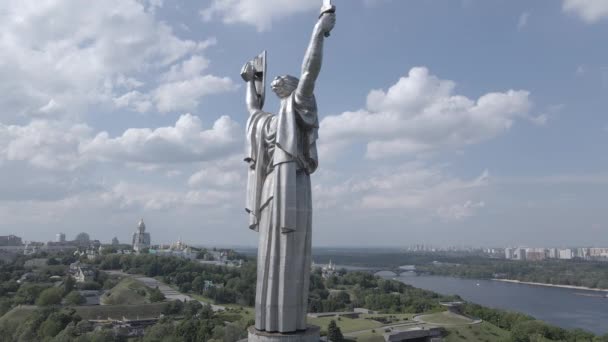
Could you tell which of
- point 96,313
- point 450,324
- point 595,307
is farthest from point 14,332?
point 595,307

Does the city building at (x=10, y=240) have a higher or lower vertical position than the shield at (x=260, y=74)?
lower

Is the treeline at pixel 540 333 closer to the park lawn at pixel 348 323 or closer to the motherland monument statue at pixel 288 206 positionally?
the park lawn at pixel 348 323

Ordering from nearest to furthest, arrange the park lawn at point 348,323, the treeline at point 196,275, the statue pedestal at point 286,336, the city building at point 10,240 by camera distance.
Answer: the statue pedestal at point 286,336 → the park lawn at point 348,323 → the treeline at point 196,275 → the city building at point 10,240

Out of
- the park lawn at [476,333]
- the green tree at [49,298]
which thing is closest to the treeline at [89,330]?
the green tree at [49,298]

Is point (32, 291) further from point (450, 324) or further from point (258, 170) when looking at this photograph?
point (258, 170)

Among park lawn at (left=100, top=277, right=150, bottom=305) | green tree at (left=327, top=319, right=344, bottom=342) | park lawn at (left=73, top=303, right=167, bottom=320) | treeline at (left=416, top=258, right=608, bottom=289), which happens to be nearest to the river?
treeline at (left=416, top=258, right=608, bottom=289)

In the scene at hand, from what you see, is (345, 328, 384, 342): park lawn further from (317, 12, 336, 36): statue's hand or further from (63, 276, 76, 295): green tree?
(63, 276, 76, 295): green tree

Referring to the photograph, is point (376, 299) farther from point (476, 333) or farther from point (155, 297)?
point (155, 297)
